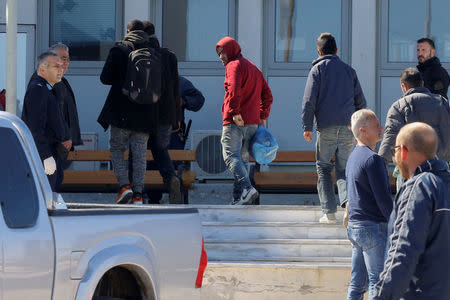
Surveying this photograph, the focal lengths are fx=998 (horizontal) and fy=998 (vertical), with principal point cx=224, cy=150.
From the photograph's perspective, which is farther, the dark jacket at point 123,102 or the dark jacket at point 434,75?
the dark jacket at point 434,75

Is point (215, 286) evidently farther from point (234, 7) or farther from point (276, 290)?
point (234, 7)

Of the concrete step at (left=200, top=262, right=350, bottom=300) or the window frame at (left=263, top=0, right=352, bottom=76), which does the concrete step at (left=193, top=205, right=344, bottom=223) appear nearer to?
the concrete step at (left=200, top=262, right=350, bottom=300)

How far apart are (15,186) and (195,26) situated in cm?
973

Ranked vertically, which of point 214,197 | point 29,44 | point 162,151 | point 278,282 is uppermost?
point 29,44

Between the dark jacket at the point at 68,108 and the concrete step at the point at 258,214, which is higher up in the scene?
the dark jacket at the point at 68,108

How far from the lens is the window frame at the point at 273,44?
14.3 metres

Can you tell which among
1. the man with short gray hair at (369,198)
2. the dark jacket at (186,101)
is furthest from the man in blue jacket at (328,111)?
the dark jacket at (186,101)

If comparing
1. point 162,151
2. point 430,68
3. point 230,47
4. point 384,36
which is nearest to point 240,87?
point 230,47

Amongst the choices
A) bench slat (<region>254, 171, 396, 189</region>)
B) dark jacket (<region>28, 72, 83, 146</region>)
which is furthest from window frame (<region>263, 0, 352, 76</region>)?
dark jacket (<region>28, 72, 83, 146</region>)

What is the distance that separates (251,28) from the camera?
14.1 metres

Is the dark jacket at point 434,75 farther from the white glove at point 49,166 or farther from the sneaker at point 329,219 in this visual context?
the white glove at point 49,166

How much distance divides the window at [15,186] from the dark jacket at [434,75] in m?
6.37

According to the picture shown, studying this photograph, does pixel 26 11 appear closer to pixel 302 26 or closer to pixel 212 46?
pixel 212 46

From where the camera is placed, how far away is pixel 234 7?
1449cm
